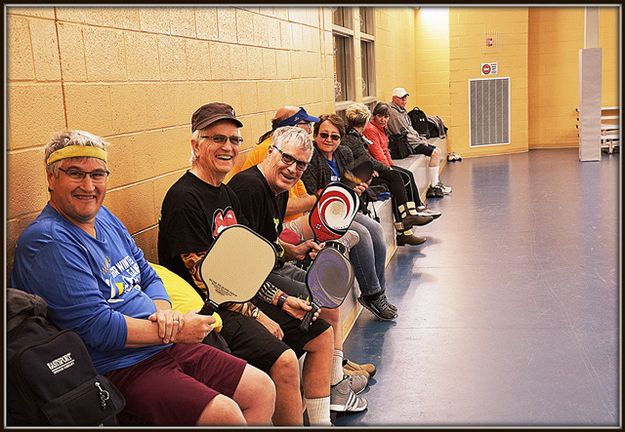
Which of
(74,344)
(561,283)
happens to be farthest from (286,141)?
(561,283)

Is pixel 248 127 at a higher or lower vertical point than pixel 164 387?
higher

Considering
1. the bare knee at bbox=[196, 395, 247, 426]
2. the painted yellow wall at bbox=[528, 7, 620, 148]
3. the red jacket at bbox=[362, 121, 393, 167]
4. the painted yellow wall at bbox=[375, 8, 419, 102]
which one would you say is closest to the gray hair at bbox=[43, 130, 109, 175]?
the bare knee at bbox=[196, 395, 247, 426]

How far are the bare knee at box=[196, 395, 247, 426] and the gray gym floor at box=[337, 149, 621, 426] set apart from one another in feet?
3.89

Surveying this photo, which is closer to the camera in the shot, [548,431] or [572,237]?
[548,431]

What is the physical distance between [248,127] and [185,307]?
223 centimetres

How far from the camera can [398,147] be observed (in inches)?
347

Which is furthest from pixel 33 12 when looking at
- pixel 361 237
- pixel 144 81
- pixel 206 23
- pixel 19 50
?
pixel 361 237

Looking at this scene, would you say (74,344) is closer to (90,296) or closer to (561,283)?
(90,296)

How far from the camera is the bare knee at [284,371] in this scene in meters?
2.47

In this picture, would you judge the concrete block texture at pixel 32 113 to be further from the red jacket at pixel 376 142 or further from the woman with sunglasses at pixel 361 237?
the red jacket at pixel 376 142

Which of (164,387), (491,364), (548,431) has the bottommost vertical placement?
(491,364)

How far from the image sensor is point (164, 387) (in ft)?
6.62

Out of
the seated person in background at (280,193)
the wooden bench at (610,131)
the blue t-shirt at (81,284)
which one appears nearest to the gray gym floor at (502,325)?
the seated person in background at (280,193)

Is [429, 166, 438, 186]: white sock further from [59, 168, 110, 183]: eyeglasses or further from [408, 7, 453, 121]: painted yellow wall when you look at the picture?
[59, 168, 110, 183]: eyeglasses
